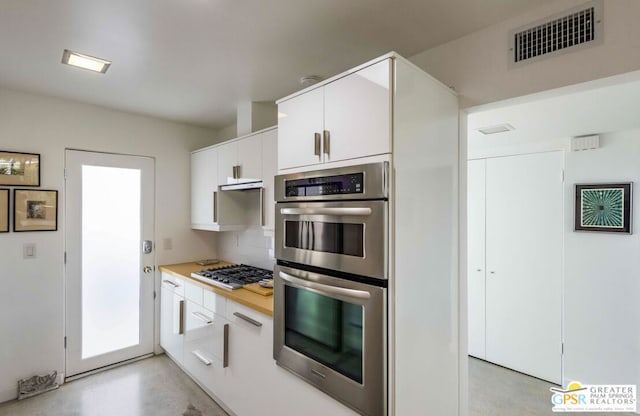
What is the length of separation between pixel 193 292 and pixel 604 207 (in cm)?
381

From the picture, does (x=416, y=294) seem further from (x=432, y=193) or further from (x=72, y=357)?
Result: (x=72, y=357)

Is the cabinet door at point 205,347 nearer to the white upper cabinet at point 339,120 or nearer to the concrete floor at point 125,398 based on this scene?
the concrete floor at point 125,398

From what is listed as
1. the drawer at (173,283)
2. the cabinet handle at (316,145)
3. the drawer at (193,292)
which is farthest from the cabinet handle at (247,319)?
the cabinet handle at (316,145)

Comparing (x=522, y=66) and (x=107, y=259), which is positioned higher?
(x=522, y=66)

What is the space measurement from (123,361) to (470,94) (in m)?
Answer: 3.88

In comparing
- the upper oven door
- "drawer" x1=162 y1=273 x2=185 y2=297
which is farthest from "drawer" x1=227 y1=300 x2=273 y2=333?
"drawer" x1=162 y1=273 x2=185 y2=297

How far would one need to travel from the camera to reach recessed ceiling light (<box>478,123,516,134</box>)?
268cm

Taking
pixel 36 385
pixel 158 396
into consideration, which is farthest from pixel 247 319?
pixel 36 385

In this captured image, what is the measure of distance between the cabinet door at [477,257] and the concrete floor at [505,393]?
30cm

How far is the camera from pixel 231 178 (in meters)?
2.92

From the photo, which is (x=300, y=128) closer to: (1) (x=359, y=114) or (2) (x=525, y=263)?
(1) (x=359, y=114)

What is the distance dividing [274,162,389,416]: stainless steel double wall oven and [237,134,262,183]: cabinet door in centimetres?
87

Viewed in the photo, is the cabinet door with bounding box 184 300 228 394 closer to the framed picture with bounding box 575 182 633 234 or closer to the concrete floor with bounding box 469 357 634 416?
the concrete floor with bounding box 469 357 634 416

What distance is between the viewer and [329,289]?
1.49 meters
